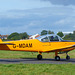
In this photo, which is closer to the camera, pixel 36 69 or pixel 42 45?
pixel 36 69

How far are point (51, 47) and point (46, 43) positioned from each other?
0.60 m

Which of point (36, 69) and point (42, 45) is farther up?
point (42, 45)

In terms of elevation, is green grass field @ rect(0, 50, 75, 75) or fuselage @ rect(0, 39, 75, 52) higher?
fuselage @ rect(0, 39, 75, 52)

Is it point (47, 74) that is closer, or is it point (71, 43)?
point (47, 74)

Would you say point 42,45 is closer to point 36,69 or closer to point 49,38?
point 49,38

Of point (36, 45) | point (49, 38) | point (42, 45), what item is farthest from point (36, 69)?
point (49, 38)

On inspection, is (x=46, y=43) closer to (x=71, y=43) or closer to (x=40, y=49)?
(x=40, y=49)

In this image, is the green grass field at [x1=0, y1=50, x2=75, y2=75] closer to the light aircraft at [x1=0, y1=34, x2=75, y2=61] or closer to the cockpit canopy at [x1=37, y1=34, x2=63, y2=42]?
the light aircraft at [x1=0, y1=34, x2=75, y2=61]

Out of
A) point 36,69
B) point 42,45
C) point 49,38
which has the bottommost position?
point 36,69

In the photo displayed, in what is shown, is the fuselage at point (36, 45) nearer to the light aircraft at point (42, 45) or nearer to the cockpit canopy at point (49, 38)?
the light aircraft at point (42, 45)

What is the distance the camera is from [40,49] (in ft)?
54.3

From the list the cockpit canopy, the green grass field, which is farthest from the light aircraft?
the green grass field

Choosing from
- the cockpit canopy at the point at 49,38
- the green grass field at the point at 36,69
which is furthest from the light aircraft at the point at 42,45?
the green grass field at the point at 36,69

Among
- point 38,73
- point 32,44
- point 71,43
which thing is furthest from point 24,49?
point 38,73
